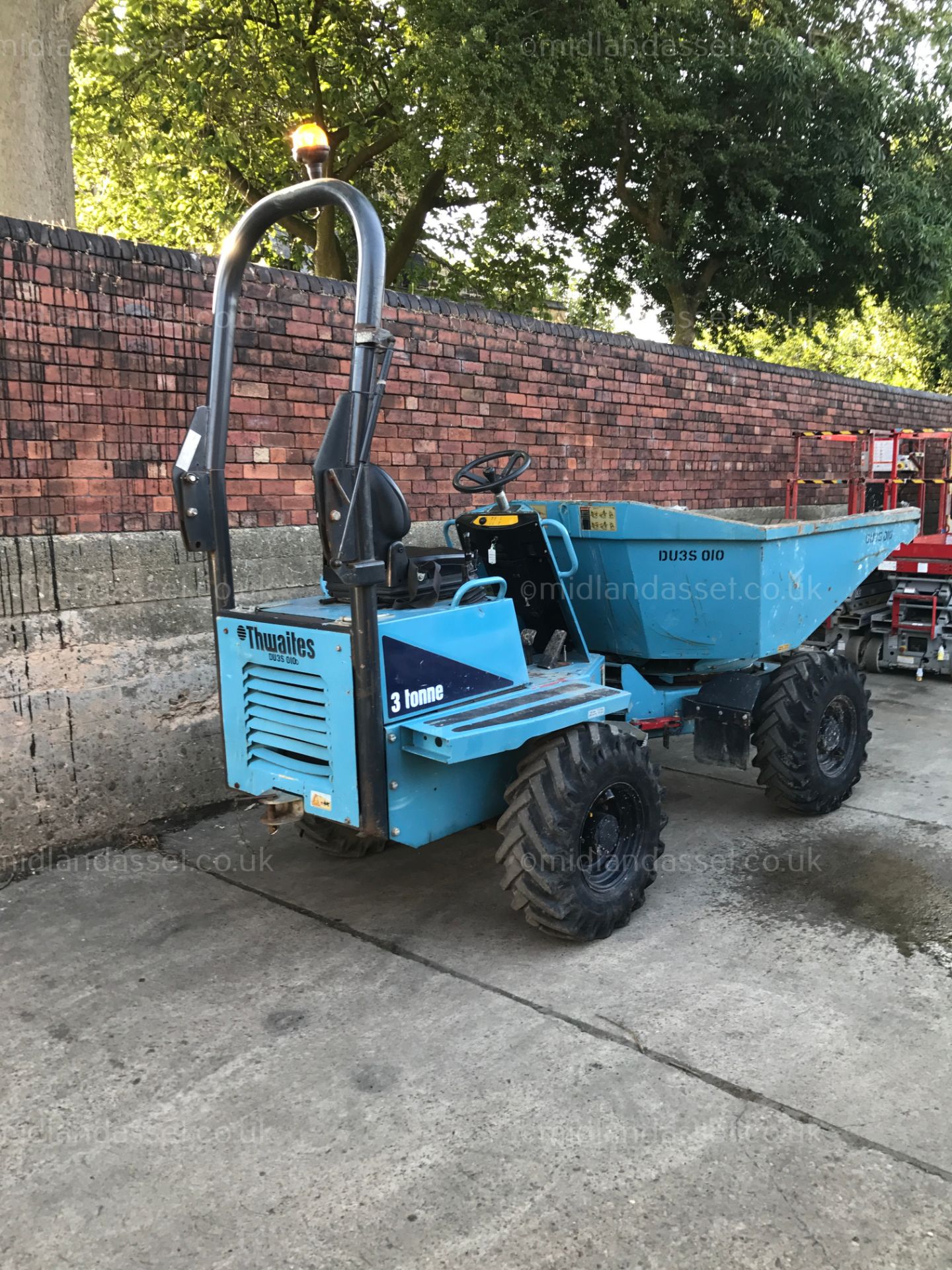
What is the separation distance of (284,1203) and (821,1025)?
1.83 metres

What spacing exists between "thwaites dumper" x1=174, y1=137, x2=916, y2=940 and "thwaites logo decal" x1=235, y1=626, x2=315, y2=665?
0.04ft

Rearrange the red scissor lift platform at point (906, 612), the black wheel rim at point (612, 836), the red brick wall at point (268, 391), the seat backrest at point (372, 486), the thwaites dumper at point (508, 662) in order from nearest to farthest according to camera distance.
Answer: the seat backrest at point (372, 486)
the thwaites dumper at point (508, 662)
the black wheel rim at point (612, 836)
the red brick wall at point (268, 391)
the red scissor lift platform at point (906, 612)

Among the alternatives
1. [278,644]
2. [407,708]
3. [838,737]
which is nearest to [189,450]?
[278,644]

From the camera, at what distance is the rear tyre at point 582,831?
358 cm

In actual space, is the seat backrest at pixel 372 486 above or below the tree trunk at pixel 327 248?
below

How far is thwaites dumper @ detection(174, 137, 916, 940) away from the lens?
324 centimetres

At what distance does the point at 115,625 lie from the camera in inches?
195

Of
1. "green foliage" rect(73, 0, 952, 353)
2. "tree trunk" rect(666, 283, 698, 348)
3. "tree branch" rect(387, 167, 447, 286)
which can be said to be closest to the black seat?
"green foliage" rect(73, 0, 952, 353)

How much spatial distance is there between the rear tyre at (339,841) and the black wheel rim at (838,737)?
2.47m

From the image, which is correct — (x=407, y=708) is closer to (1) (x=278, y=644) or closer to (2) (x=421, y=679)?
(2) (x=421, y=679)

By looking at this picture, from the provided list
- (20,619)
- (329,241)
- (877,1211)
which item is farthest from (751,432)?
(877,1211)

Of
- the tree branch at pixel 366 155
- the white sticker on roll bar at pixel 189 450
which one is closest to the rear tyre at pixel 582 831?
the white sticker on roll bar at pixel 189 450

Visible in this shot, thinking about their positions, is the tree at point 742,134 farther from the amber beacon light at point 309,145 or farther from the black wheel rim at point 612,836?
the black wheel rim at point 612,836

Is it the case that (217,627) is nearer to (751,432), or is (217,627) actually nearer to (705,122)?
(751,432)
